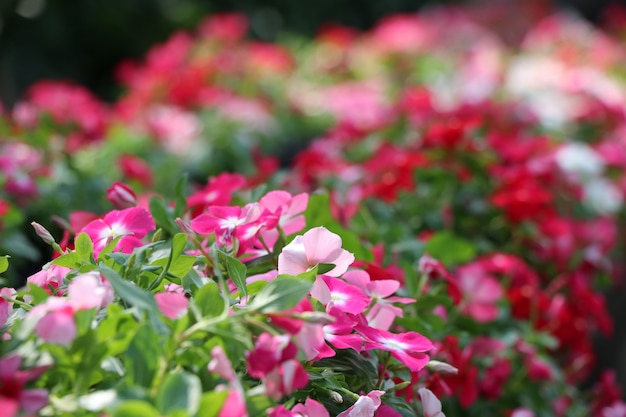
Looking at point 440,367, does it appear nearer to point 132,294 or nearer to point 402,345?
point 402,345

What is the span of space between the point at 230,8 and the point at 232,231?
261 inches

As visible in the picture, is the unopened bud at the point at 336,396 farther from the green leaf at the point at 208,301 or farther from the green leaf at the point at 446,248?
the green leaf at the point at 446,248

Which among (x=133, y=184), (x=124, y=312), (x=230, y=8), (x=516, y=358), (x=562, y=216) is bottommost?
(x=230, y=8)

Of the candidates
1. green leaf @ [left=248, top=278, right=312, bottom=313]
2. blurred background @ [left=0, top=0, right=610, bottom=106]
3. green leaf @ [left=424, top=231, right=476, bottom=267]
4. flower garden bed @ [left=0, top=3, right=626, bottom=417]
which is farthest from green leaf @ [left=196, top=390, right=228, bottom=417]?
blurred background @ [left=0, top=0, right=610, bottom=106]

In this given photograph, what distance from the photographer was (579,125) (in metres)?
3.22

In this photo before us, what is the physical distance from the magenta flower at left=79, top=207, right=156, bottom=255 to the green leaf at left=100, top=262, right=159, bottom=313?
0.66 ft

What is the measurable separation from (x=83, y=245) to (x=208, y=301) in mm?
232

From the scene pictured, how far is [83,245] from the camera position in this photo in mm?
980

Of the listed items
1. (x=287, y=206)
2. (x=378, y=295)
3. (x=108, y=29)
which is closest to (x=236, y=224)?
(x=287, y=206)

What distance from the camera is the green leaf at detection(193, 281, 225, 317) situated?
2.73 feet

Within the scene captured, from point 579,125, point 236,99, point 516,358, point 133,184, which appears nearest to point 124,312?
point 516,358

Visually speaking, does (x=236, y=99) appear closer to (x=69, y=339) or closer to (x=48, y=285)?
(x=48, y=285)

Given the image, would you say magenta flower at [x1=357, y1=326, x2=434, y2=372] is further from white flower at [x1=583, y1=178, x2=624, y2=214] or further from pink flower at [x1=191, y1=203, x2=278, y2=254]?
white flower at [x1=583, y1=178, x2=624, y2=214]

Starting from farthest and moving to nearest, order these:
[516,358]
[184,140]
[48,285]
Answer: [184,140], [516,358], [48,285]
